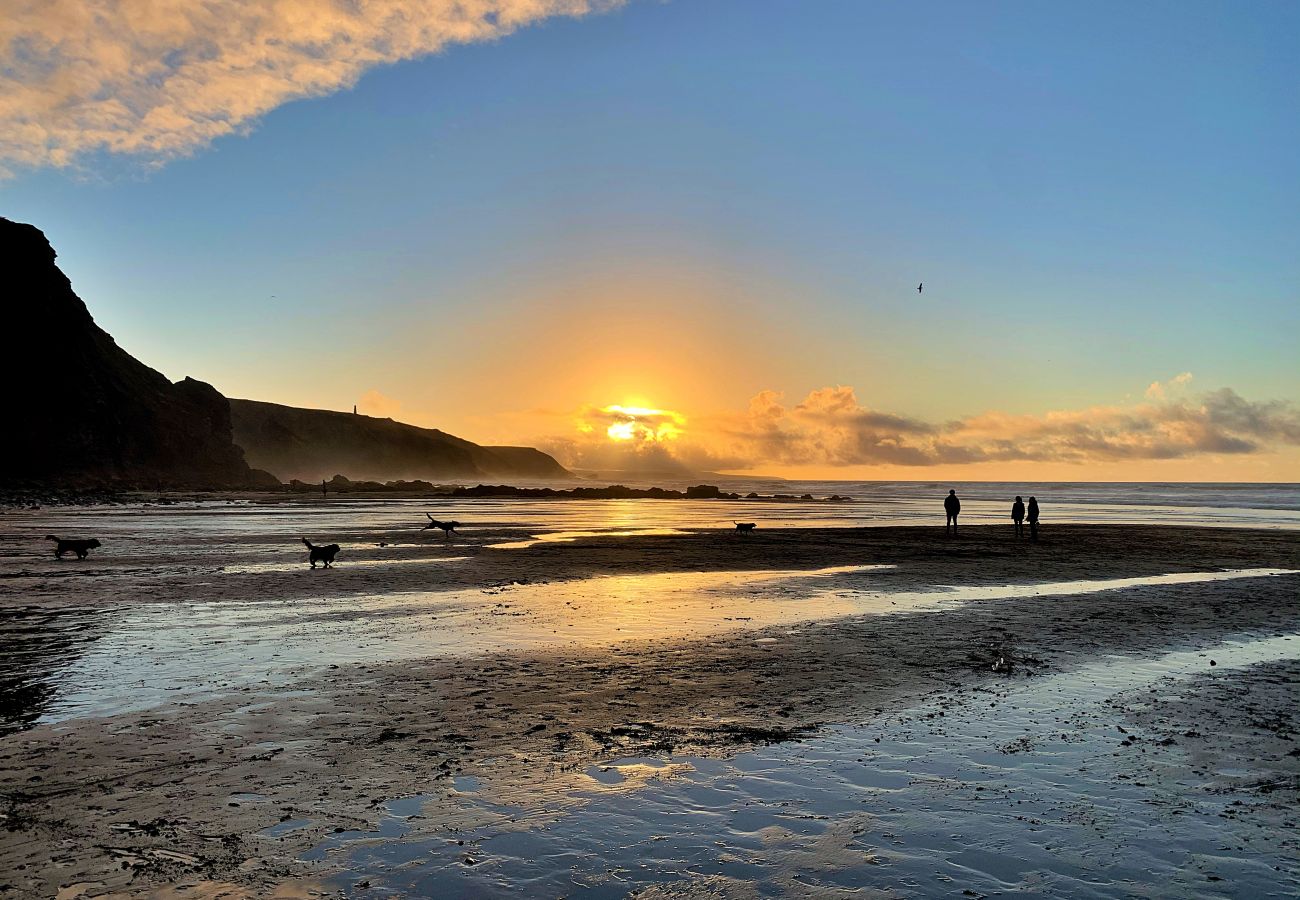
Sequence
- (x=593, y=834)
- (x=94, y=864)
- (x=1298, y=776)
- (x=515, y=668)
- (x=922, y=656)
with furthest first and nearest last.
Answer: (x=922, y=656), (x=515, y=668), (x=1298, y=776), (x=593, y=834), (x=94, y=864)

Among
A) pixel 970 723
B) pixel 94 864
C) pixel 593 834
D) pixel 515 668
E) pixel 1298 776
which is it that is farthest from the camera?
pixel 515 668

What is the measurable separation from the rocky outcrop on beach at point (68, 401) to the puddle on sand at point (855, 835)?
87634mm

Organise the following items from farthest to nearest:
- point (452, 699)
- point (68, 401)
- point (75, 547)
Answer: point (68, 401)
point (75, 547)
point (452, 699)

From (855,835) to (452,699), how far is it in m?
5.47

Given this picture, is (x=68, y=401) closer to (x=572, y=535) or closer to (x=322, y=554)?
(x=572, y=535)

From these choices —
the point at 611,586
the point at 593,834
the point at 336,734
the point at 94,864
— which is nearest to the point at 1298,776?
the point at 593,834

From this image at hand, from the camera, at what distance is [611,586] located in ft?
68.2

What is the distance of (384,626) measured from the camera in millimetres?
14641

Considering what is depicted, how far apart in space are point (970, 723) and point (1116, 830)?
2.80m

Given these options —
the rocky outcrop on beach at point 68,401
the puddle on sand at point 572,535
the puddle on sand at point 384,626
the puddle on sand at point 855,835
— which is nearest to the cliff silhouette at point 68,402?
the rocky outcrop on beach at point 68,401

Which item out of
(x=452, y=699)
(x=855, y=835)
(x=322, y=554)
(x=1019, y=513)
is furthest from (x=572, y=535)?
(x=855, y=835)

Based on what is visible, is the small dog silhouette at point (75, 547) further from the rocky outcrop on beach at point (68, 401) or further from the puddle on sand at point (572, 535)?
the rocky outcrop on beach at point (68, 401)

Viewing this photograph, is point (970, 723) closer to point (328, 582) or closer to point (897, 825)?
point (897, 825)

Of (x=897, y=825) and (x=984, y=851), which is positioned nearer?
(x=984, y=851)
